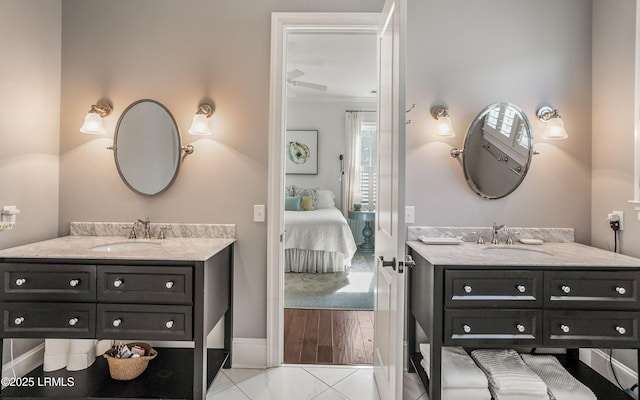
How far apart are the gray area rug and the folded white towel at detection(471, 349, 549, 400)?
5.03 ft

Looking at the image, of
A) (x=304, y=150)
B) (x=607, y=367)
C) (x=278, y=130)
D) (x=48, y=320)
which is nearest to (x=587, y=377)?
(x=607, y=367)

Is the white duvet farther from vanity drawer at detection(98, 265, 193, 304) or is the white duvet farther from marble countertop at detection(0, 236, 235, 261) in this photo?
vanity drawer at detection(98, 265, 193, 304)

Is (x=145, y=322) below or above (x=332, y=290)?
above

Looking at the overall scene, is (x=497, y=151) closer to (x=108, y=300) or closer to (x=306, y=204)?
(x=108, y=300)

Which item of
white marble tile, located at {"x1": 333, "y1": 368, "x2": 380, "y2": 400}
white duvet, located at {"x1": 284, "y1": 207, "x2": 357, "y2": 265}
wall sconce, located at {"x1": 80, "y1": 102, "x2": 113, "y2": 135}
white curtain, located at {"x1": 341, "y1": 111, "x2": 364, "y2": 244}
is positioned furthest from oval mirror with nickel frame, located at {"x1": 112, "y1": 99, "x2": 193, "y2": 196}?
white curtain, located at {"x1": 341, "y1": 111, "x2": 364, "y2": 244}

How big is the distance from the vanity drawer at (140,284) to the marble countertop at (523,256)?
138 cm

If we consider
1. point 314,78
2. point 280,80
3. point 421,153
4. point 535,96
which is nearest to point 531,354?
point 421,153

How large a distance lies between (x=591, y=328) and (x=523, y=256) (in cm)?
47

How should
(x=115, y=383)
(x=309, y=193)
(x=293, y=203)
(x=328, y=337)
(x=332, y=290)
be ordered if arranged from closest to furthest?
(x=115, y=383)
(x=328, y=337)
(x=332, y=290)
(x=293, y=203)
(x=309, y=193)

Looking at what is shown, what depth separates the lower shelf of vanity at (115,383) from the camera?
1952mm

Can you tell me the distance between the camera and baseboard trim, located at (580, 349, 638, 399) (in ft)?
6.88

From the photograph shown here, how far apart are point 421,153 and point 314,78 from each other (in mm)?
3350

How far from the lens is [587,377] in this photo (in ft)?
7.25

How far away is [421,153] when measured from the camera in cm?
248
